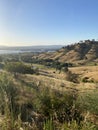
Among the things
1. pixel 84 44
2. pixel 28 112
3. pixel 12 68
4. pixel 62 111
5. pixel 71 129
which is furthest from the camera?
pixel 84 44

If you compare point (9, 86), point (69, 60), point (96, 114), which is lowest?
point (69, 60)

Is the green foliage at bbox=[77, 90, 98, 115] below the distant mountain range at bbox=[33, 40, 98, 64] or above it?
above

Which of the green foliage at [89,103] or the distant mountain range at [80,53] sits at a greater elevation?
the green foliage at [89,103]

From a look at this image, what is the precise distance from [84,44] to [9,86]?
5462 inches

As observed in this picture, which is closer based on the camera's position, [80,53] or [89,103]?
[89,103]

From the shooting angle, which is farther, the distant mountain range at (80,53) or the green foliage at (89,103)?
the distant mountain range at (80,53)

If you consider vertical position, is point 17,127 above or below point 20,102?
above

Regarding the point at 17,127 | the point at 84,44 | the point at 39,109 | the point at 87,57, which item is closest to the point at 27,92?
the point at 39,109

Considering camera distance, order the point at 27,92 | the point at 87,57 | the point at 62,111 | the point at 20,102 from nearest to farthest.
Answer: the point at 62,111, the point at 20,102, the point at 27,92, the point at 87,57

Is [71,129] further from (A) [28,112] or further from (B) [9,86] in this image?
(B) [9,86]

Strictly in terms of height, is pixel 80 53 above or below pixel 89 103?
below

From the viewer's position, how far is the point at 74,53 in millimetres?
137000

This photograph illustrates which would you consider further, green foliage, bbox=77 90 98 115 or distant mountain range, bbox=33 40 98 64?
distant mountain range, bbox=33 40 98 64

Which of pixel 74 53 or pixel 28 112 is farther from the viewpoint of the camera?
pixel 74 53
